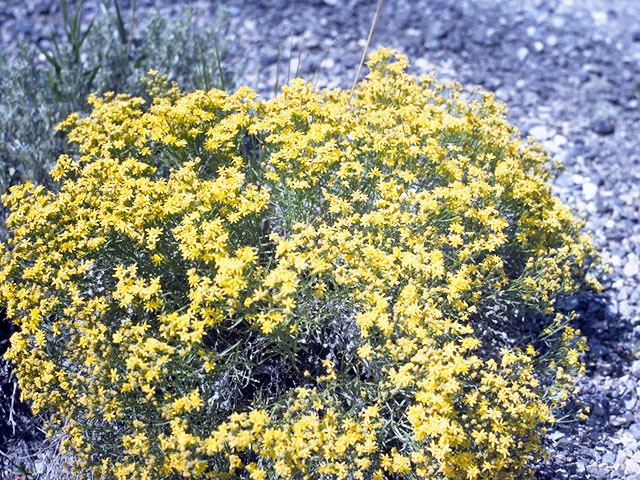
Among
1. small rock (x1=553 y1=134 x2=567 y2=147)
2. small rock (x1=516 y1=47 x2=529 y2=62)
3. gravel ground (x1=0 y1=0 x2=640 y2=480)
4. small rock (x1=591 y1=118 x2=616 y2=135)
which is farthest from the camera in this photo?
small rock (x1=516 y1=47 x2=529 y2=62)

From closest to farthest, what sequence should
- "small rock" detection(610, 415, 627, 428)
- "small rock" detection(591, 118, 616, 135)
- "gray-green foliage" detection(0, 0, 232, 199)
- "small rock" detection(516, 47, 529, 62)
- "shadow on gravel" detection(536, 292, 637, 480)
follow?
1. "shadow on gravel" detection(536, 292, 637, 480)
2. "small rock" detection(610, 415, 627, 428)
3. "gray-green foliage" detection(0, 0, 232, 199)
4. "small rock" detection(591, 118, 616, 135)
5. "small rock" detection(516, 47, 529, 62)

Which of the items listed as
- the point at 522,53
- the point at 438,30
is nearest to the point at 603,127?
the point at 522,53

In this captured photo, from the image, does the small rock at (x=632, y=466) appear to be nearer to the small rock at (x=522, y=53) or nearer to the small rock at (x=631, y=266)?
the small rock at (x=631, y=266)

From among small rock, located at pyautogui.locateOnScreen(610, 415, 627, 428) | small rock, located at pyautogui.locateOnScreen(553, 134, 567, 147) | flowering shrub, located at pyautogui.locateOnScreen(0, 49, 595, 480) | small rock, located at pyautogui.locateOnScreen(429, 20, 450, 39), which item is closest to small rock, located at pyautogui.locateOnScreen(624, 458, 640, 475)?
small rock, located at pyautogui.locateOnScreen(610, 415, 627, 428)

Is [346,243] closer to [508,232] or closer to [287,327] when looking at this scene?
[287,327]

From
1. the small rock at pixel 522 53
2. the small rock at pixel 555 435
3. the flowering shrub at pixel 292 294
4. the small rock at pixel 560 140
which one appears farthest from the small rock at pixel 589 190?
the small rock at pixel 555 435

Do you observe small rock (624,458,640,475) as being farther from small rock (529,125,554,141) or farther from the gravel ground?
small rock (529,125,554,141)
